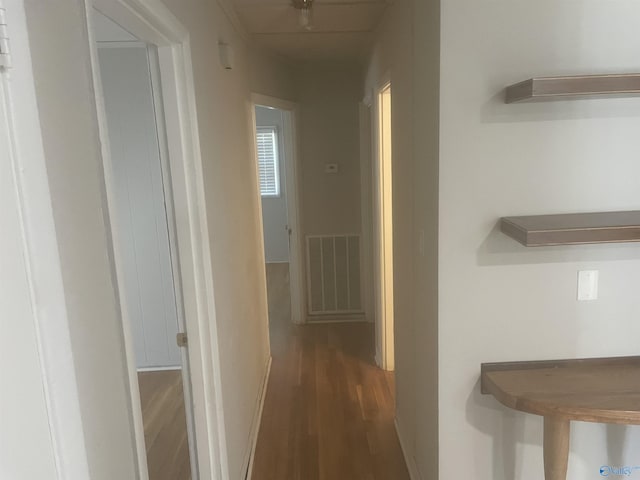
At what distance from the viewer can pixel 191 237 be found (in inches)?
65.6

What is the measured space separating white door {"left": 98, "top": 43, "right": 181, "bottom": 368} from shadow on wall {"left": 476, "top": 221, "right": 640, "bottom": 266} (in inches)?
91.1

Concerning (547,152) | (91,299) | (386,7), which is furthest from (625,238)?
(386,7)

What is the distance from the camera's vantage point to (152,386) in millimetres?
3404

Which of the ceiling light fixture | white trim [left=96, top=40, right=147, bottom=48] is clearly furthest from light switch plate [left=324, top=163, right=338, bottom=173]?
the ceiling light fixture

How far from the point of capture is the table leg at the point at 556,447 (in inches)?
59.1

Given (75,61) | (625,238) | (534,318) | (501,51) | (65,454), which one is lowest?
(534,318)

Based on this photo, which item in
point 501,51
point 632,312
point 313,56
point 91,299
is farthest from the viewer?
point 313,56

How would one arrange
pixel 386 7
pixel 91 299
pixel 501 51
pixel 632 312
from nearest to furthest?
pixel 91 299 → pixel 501 51 → pixel 632 312 → pixel 386 7

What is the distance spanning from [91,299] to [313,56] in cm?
342

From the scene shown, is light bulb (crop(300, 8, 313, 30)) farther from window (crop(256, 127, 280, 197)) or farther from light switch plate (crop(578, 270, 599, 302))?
window (crop(256, 127, 280, 197))

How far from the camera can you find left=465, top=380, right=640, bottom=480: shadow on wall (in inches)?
70.2

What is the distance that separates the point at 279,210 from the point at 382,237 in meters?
3.82

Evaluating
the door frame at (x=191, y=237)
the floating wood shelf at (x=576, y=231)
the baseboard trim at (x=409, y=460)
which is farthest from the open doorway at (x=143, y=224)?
the floating wood shelf at (x=576, y=231)

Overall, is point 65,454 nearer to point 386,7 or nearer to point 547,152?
point 547,152
